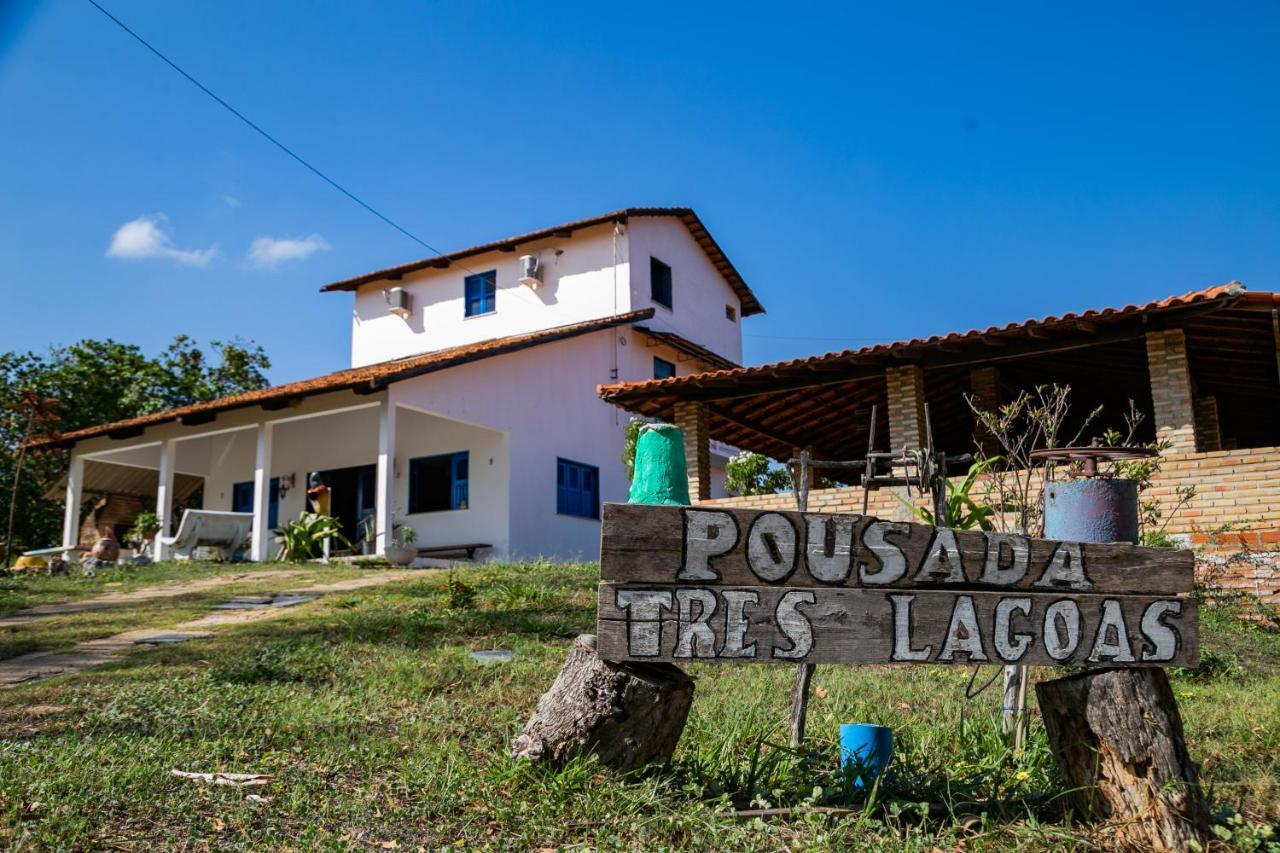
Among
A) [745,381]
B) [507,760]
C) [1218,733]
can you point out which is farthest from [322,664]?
[745,381]

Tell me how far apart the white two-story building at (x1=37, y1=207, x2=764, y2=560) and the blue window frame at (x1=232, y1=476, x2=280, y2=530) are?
0.05m

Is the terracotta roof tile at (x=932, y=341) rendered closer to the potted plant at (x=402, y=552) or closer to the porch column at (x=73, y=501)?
the potted plant at (x=402, y=552)

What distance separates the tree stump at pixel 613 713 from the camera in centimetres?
404

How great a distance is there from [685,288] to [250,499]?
9.78 meters

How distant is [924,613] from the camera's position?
4059mm

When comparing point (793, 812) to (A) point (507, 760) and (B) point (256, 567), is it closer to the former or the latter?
(A) point (507, 760)

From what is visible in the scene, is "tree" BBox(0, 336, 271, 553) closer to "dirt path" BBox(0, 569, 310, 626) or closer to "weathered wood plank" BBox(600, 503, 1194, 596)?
"dirt path" BBox(0, 569, 310, 626)

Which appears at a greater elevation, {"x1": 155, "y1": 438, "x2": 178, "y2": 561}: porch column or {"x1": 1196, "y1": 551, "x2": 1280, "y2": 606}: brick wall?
{"x1": 155, "y1": 438, "x2": 178, "y2": 561}: porch column

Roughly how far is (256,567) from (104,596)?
2.97 m

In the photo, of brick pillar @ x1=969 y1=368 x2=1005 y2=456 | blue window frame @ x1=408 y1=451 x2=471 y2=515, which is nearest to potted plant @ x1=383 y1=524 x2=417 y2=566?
blue window frame @ x1=408 y1=451 x2=471 y2=515

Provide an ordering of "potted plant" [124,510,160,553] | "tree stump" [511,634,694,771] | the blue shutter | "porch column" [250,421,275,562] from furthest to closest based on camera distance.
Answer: "potted plant" [124,510,160,553] → the blue shutter → "porch column" [250,421,275,562] → "tree stump" [511,634,694,771]

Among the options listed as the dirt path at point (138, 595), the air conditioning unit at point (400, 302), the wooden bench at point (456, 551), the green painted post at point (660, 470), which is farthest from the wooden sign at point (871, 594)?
the air conditioning unit at point (400, 302)

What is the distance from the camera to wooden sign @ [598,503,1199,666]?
3848 mm

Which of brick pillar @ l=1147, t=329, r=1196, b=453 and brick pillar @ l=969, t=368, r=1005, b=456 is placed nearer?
brick pillar @ l=1147, t=329, r=1196, b=453
